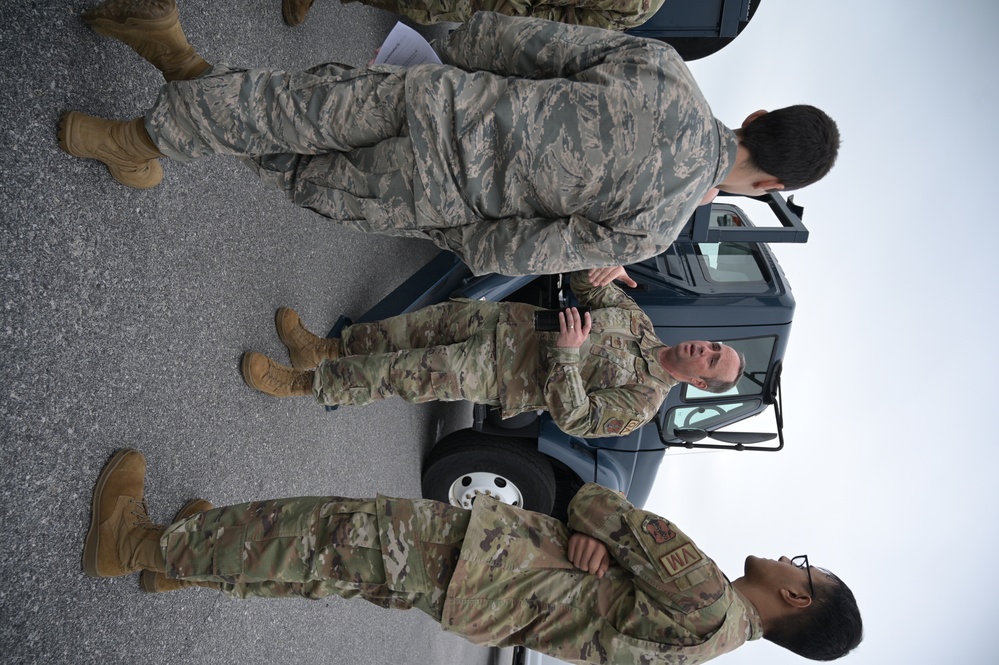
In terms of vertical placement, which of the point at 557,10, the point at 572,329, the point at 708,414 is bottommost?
the point at 708,414

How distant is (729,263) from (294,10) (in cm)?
273

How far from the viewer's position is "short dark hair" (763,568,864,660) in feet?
6.53

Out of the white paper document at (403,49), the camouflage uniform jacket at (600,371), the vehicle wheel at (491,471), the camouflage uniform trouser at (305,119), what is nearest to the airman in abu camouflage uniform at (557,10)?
the white paper document at (403,49)

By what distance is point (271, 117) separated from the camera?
177 cm

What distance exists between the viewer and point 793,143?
6.04 feet

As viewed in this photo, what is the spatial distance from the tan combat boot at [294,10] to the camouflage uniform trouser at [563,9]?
0.57 m

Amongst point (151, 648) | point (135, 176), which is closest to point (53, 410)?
point (135, 176)

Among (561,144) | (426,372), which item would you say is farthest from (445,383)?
(561,144)

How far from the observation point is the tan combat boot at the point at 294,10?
2945mm

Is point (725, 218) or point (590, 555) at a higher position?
point (725, 218)

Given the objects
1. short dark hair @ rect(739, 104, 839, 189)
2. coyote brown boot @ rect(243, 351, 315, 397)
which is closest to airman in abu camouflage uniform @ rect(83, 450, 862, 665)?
coyote brown boot @ rect(243, 351, 315, 397)

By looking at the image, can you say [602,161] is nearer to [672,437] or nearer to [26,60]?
[26,60]

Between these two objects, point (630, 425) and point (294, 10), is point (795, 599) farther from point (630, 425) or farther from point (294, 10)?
point (294, 10)

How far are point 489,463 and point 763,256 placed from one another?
2.13 m
